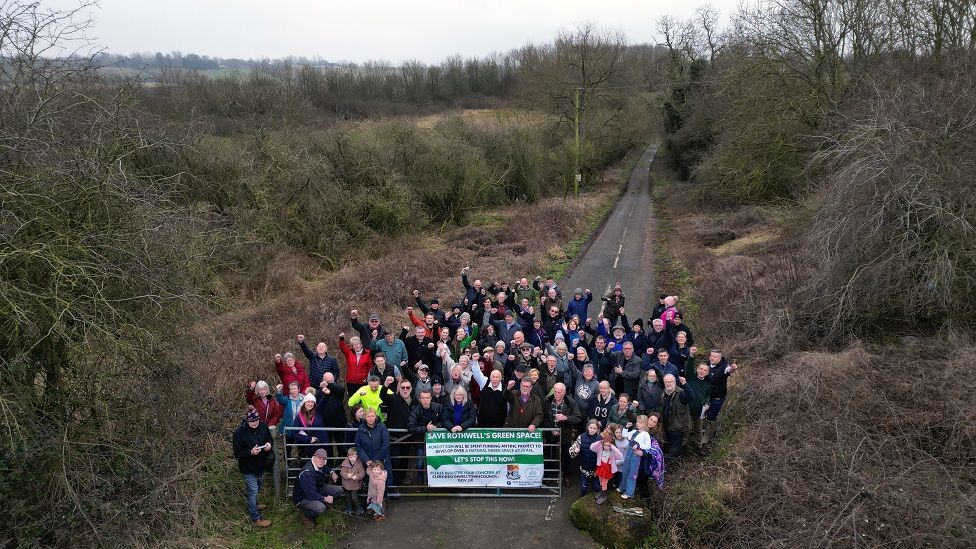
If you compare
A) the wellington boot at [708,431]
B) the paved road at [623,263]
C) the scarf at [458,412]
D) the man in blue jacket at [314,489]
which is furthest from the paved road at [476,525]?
the paved road at [623,263]

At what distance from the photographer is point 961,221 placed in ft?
30.1

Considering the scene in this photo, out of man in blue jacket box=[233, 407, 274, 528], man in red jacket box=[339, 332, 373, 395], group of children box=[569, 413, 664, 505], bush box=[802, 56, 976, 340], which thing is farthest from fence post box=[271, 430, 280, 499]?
bush box=[802, 56, 976, 340]

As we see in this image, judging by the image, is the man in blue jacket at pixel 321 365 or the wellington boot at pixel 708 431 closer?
the wellington boot at pixel 708 431

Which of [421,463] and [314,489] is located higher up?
[314,489]

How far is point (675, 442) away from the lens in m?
8.16

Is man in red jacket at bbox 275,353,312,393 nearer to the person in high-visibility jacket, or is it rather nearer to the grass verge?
the person in high-visibility jacket

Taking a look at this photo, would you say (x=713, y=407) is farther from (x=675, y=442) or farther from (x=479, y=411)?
(x=479, y=411)

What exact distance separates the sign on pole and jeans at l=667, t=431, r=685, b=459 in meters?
1.88

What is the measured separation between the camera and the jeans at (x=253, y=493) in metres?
7.58

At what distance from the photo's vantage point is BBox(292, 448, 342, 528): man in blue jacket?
7465mm

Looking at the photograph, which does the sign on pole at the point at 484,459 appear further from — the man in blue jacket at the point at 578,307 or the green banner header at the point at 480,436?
the man in blue jacket at the point at 578,307

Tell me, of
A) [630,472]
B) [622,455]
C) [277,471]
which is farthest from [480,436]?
[277,471]

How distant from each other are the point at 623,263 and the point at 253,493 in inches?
677

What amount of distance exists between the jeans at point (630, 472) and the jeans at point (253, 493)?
4894 mm
